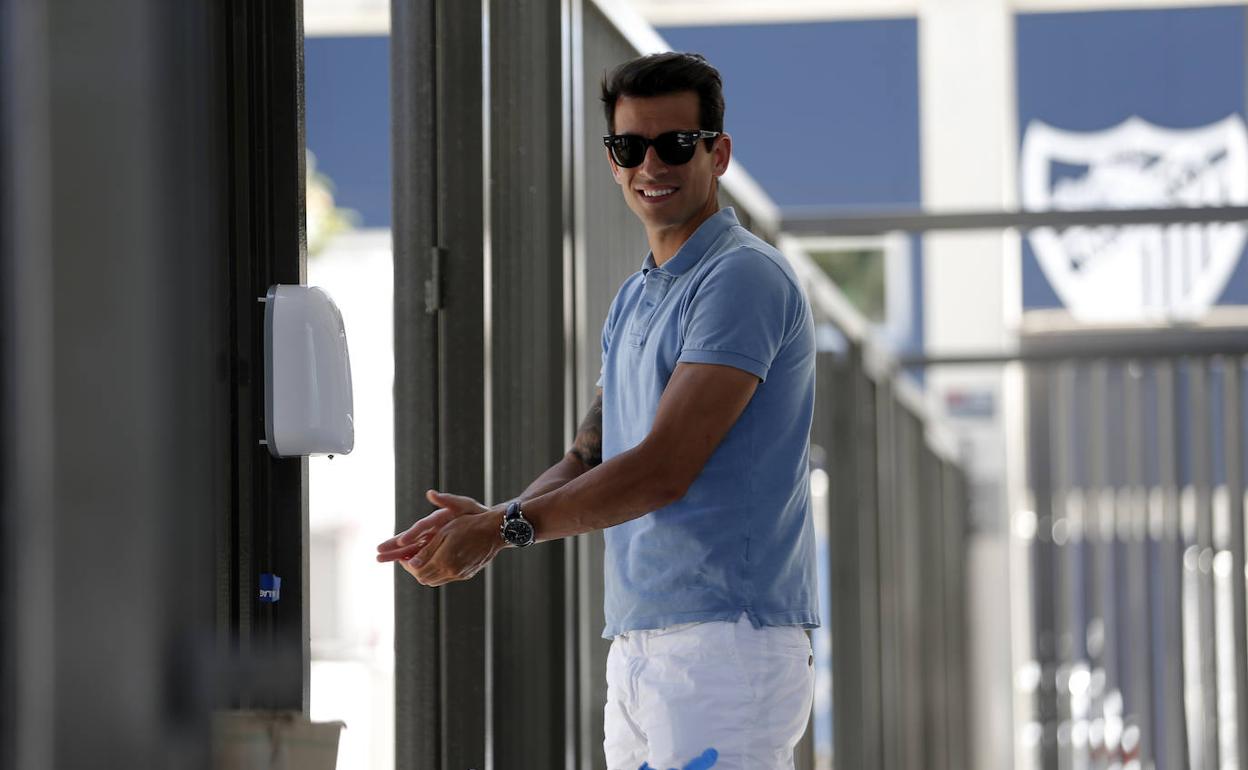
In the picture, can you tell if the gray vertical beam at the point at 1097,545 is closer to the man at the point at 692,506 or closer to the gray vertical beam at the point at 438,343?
the gray vertical beam at the point at 438,343

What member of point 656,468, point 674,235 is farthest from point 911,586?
point 656,468

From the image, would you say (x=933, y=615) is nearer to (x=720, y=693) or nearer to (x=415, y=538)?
(x=720, y=693)

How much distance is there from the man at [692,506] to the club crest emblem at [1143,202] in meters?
16.0

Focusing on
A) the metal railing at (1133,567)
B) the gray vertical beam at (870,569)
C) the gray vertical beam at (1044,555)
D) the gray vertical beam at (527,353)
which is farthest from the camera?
the gray vertical beam at (1044,555)

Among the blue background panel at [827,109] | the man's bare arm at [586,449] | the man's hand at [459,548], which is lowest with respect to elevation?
the man's hand at [459,548]

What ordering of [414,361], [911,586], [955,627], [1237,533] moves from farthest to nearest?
1. [955,627]
2. [911,586]
3. [1237,533]
4. [414,361]

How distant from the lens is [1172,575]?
7828mm

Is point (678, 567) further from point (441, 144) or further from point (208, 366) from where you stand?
point (441, 144)

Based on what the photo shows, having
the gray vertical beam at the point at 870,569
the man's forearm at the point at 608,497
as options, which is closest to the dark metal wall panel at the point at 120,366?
the man's forearm at the point at 608,497

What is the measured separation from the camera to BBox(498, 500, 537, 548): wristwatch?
7.55ft

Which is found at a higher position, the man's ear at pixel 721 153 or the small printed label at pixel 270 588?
the man's ear at pixel 721 153

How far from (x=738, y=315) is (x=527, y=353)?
3.62 ft

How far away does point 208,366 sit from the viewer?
197 centimetres

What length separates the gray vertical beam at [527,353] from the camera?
3.29 meters
